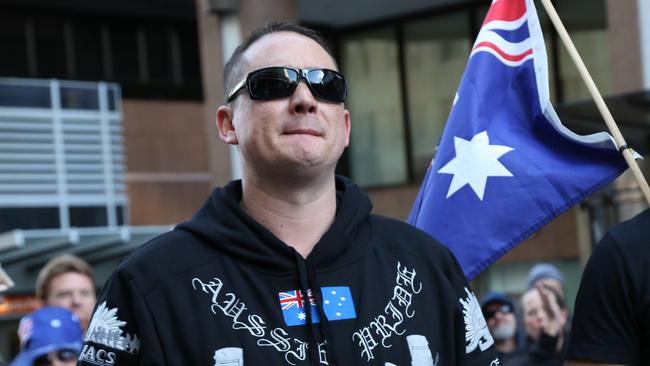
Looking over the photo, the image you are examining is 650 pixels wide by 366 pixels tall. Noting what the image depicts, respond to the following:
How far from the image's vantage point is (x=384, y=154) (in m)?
20.8

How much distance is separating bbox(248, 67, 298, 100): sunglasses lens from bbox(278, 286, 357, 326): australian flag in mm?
470

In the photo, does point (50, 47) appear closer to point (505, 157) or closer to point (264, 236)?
point (505, 157)

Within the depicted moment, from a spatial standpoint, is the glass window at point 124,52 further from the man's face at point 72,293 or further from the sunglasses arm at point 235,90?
the sunglasses arm at point 235,90

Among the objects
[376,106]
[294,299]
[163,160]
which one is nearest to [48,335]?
[294,299]

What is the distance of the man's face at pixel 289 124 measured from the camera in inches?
121

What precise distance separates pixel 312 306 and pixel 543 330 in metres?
5.48

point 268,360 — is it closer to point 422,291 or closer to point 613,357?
point 422,291

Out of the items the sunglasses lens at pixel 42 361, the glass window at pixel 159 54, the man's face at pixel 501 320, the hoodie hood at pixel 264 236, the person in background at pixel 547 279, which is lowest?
the man's face at pixel 501 320

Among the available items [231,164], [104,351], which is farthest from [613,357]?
[231,164]

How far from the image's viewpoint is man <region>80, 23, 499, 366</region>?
299 cm

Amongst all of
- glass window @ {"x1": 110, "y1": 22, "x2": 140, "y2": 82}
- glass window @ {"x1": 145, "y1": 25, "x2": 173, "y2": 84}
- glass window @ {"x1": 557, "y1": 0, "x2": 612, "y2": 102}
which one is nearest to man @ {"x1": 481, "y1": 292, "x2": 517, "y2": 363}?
glass window @ {"x1": 557, "y1": 0, "x2": 612, "y2": 102}

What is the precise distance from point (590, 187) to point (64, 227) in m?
20.5

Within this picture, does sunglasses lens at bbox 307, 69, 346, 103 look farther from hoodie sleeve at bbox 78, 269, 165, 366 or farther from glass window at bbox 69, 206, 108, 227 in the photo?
glass window at bbox 69, 206, 108, 227

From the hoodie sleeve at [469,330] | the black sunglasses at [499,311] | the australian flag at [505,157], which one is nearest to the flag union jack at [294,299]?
the hoodie sleeve at [469,330]
